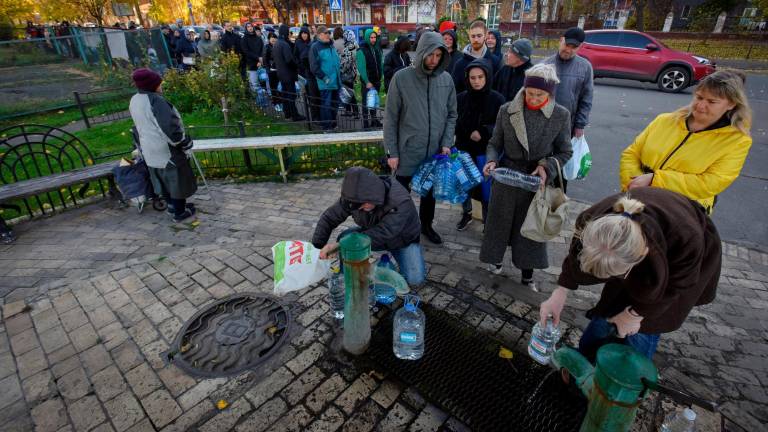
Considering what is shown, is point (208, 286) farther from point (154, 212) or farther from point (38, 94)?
point (38, 94)

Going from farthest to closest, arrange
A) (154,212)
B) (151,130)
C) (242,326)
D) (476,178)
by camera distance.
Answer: (154,212) < (151,130) < (476,178) < (242,326)

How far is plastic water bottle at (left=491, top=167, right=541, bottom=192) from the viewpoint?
9.98ft

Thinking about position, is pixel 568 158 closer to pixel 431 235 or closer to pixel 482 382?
pixel 431 235

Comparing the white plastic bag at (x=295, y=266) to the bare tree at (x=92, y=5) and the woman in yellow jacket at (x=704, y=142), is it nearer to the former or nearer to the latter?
the woman in yellow jacket at (x=704, y=142)

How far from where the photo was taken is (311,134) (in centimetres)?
625

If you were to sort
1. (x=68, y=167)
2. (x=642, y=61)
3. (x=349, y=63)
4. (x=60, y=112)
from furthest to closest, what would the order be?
(x=642, y=61), (x=60, y=112), (x=349, y=63), (x=68, y=167)

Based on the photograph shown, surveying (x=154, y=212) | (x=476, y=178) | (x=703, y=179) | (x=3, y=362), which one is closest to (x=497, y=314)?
(x=476, y=178)

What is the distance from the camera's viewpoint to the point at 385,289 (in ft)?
10.7

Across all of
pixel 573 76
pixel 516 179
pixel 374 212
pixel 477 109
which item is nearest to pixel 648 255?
pixel 516 179

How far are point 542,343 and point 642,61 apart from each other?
42.8ft

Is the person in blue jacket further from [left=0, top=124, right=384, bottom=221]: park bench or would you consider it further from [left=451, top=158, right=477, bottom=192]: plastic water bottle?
[left=451, top=158, right=477, bottom=192]: plastic water bottle

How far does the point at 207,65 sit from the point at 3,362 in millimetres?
7702

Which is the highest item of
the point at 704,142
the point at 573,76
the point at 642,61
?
the point at 573,76

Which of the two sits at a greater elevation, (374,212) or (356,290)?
(374,212)
